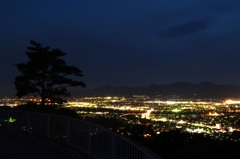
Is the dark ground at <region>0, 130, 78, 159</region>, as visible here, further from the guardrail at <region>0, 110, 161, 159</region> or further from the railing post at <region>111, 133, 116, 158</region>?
the railing post at <region>111, 133, 116, 158</region>

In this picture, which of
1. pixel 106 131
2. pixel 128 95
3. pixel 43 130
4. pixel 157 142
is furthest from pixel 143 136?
pixel 128 95

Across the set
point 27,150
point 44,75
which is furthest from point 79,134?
point 44,75

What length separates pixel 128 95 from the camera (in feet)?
294

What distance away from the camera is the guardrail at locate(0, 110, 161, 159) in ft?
26.9

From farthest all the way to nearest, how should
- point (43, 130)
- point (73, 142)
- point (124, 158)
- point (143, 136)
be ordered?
point (143, 136), point (43, 130), point (73, 142), point (124, 158)

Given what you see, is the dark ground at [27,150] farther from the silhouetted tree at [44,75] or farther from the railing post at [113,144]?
the silhouetted tree at [44,75]

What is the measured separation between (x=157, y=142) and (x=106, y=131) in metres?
5.73

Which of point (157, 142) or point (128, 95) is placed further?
point (128, 95)

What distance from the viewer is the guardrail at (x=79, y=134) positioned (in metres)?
8.18

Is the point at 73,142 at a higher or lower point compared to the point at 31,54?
lower

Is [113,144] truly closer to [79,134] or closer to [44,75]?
[79,134]

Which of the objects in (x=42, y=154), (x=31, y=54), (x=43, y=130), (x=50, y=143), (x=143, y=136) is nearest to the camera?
(x=42, y=154)

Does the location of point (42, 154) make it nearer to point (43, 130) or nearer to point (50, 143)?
point (50, 143)

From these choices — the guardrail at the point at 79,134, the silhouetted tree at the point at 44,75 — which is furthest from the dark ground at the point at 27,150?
the silhouetted tree at the point at 44,75
